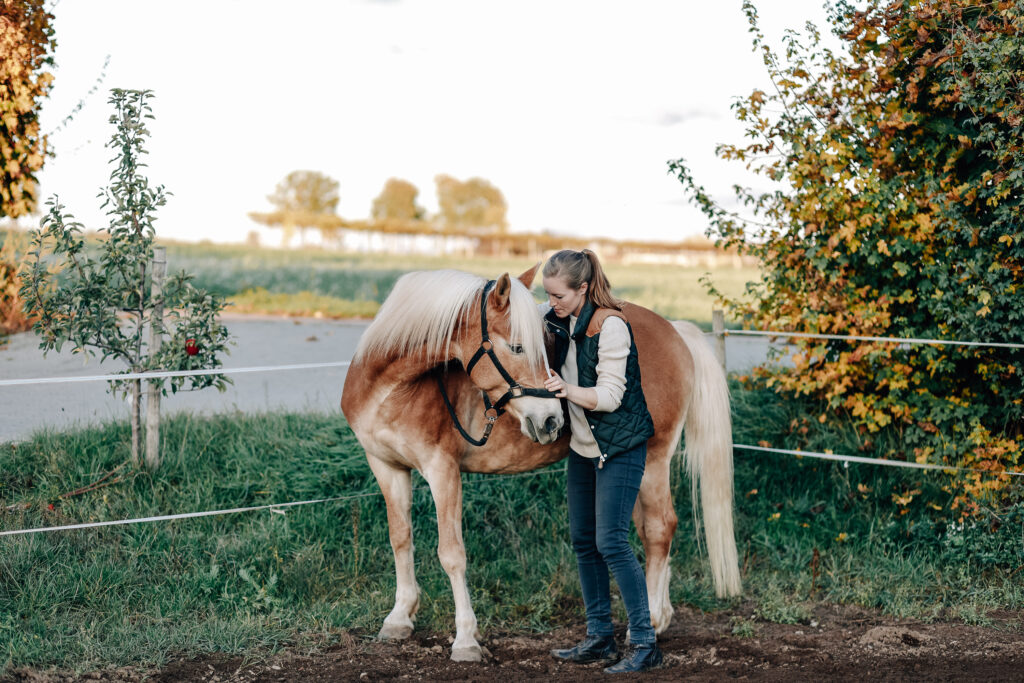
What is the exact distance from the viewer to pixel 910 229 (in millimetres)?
5258

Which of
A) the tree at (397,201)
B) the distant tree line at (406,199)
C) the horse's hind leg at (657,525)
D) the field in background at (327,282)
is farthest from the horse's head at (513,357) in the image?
the tree at (397,201)

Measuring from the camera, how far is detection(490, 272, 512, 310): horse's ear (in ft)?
11.2

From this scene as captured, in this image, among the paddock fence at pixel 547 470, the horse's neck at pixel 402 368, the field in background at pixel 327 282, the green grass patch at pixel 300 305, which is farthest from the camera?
the field in background at pixel 327 282

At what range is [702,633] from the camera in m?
4.29

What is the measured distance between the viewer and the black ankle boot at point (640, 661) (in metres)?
3.60

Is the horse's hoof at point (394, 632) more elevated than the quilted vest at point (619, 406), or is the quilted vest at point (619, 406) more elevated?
the quilted vest at point (619, 406)

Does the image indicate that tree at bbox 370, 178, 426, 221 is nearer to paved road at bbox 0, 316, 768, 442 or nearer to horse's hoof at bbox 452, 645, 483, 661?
paved road at bbox 0, 316, 768, 442

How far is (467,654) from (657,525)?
1.16m

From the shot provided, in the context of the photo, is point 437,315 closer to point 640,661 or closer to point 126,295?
point 640,661

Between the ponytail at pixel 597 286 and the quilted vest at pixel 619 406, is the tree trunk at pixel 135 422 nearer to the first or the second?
the quilted vest at pixel 619 406

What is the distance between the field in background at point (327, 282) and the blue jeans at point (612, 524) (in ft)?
31.3

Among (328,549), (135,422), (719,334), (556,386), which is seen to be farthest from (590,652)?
(135,422)

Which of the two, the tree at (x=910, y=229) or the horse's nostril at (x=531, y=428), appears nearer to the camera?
the horse's nostril at (x=531, y=428)

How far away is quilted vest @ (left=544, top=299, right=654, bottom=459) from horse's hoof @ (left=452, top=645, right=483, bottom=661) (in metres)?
1.15
